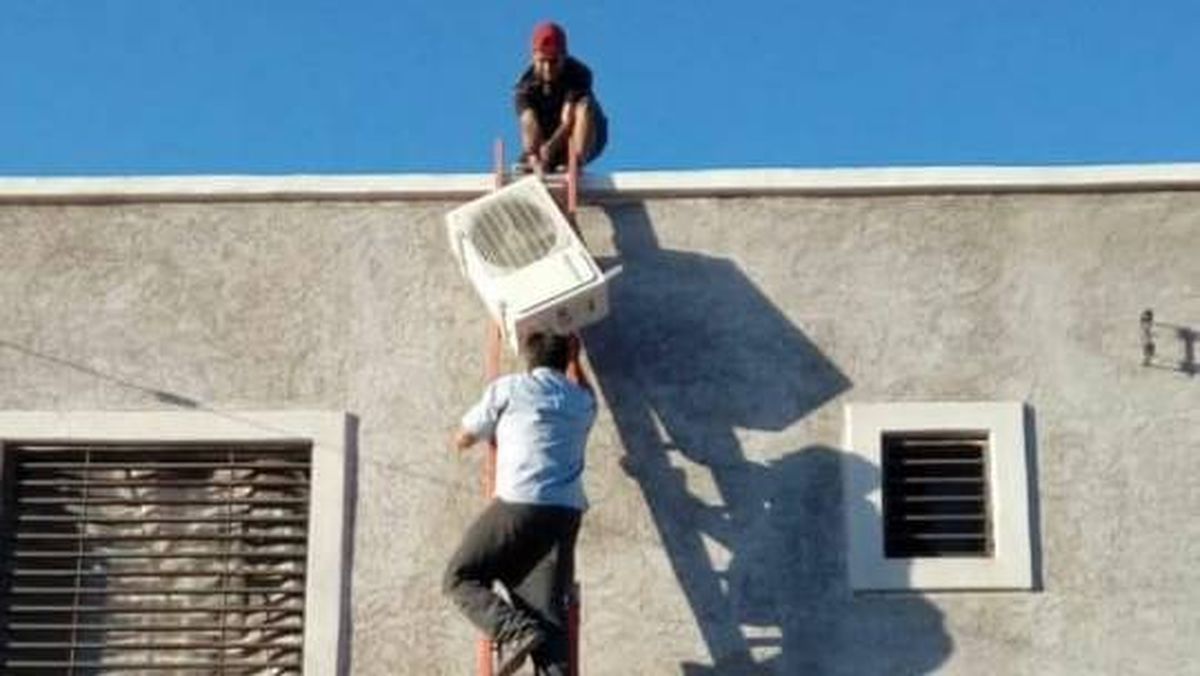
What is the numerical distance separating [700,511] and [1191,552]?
2030mm

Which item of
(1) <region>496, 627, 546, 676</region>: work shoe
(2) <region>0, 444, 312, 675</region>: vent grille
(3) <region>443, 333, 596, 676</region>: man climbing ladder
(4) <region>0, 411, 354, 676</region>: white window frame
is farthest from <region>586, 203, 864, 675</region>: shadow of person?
(2) <region>0, 444, 312, 675</region>: vent grille

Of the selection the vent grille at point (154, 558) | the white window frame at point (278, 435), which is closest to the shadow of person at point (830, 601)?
the white window frame at point (278, 435)

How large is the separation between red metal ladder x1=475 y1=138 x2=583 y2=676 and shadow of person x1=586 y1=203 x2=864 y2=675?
24 centimetres

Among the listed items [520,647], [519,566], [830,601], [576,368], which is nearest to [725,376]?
[576,368]

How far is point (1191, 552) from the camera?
9758 mm

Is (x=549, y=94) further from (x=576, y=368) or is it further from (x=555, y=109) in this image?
(x=576, y=368)

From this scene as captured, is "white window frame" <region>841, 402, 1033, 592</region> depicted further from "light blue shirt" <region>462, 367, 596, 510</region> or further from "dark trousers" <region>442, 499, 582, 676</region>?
"dark trousers" <region>442, 499, 582, 676</region>

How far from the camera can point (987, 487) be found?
9945 millimetres

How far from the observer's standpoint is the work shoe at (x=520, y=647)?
29.1 ft

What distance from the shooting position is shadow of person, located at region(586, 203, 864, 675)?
32.0 feet

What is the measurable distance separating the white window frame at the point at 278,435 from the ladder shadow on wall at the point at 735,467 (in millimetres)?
1181

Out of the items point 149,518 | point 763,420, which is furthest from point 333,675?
point 763,420

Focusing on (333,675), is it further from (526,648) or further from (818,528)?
(818,528)

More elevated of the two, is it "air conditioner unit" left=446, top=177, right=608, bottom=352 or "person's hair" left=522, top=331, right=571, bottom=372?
"air conditioner unit" left=446, top=177, right=608, bottom=352
